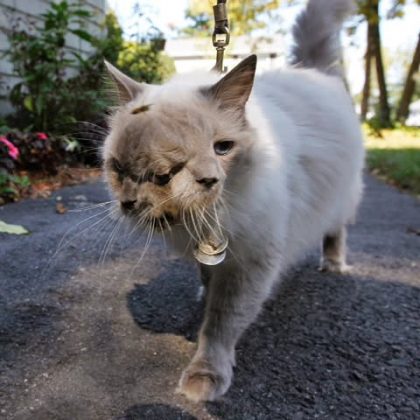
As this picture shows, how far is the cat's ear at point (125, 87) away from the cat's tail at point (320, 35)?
1410 mm

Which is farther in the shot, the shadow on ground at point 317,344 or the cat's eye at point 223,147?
the shadow on ground at point 317,344

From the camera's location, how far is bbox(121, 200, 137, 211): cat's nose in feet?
4.58

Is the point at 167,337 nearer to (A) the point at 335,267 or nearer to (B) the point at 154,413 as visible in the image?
(B) the point at 154,413

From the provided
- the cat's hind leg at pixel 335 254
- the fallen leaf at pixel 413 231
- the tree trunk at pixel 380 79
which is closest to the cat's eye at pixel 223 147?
the cat's hind leg at pixel 335 254

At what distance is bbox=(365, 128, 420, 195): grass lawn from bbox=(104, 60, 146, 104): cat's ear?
3.13 meters

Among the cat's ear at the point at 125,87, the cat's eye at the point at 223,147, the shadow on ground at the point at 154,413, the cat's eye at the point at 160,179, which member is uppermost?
the cat's ear at the point at 125,87

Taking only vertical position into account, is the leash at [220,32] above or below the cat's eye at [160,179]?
above

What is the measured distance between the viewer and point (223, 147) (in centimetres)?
149

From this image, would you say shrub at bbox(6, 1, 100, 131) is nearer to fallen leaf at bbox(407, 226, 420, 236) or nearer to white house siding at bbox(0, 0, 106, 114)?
white house siding at bbox(0, 0, 106, 114)

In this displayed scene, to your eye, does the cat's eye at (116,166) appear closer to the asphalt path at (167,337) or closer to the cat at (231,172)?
the cat at (231,172)

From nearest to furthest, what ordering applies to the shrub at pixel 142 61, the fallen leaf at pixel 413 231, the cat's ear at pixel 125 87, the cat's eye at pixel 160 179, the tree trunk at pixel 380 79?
the cat's eye at pixel 160 179 < the cat's ear at pixel 125 87 < the fallen leaf at pixel 413 231 < the shrub at pixel 142 61 < the tree trunk at pixel 380 79

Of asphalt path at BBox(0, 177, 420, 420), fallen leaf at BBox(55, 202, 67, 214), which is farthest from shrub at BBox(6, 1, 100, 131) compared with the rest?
asphalt path at BBox(0, 177, 420, 420)

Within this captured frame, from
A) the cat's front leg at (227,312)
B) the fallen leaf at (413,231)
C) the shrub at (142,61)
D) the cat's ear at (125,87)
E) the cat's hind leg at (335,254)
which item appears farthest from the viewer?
the shrub at (142,61)

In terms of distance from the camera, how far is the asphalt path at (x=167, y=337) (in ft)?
5.29
